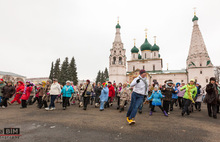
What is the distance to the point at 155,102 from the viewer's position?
6.56 meters

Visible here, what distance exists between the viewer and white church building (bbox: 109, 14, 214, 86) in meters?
36.3

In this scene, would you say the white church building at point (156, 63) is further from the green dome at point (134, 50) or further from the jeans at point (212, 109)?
the jeans at point (212, 109)

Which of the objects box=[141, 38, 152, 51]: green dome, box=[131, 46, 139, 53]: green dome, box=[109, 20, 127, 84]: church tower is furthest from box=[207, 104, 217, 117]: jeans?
box=[131, 46, 139, 53]: green dome

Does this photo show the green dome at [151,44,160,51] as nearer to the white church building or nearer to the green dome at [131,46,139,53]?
the white church building

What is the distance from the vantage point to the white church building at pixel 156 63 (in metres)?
36.3

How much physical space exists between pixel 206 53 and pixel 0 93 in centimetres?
4789

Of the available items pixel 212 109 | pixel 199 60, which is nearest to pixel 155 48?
pixel 199 60

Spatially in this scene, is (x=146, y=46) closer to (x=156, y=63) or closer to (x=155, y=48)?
(x=155, y=48)

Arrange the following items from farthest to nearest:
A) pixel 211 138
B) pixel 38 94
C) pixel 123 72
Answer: pixel 123 72
pixel 38 94
pixel 211 138

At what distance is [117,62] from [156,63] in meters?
18.0

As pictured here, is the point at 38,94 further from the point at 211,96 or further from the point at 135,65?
the point at 135,65

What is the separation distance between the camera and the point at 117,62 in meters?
46.2

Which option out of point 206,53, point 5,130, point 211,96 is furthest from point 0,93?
point 206,53

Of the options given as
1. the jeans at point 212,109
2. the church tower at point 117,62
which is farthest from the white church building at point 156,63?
the jeans at point 212,109
